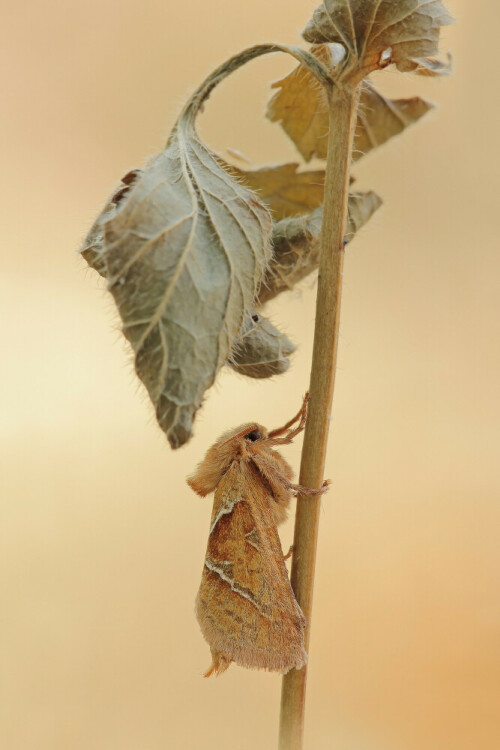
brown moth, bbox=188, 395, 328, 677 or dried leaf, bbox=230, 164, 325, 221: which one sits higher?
dried leaf, bbox=230, 164, 325, 221

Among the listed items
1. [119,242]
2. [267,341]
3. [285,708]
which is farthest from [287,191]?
[285,708]

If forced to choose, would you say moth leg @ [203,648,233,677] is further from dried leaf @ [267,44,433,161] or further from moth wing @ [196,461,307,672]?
dried leaf @ [267,44,433,161]

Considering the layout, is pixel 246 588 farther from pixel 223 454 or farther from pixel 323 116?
pixel 323 116

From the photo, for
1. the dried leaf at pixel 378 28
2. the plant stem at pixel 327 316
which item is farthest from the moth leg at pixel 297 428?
the dried leaf at pixel 378 28

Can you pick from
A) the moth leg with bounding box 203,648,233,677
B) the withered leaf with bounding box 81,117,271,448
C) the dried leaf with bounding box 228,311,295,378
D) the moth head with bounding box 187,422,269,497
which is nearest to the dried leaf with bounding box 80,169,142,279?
the withered leaf with bounding box 81,117,271,448

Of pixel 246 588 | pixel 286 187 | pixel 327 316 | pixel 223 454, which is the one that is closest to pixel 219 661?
pixel 246 588

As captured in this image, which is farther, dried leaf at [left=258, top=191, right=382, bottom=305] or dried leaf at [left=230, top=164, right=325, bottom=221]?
dried leaf at [left=230, top=164, right=325, bottom=221]

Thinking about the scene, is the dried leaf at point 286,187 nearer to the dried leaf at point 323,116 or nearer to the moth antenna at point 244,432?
the dried leaf at point 323,116

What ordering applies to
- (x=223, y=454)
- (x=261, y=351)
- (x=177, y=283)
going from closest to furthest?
(x=177, y=283) < (x=261, y=351) < (x=223, y=454)
